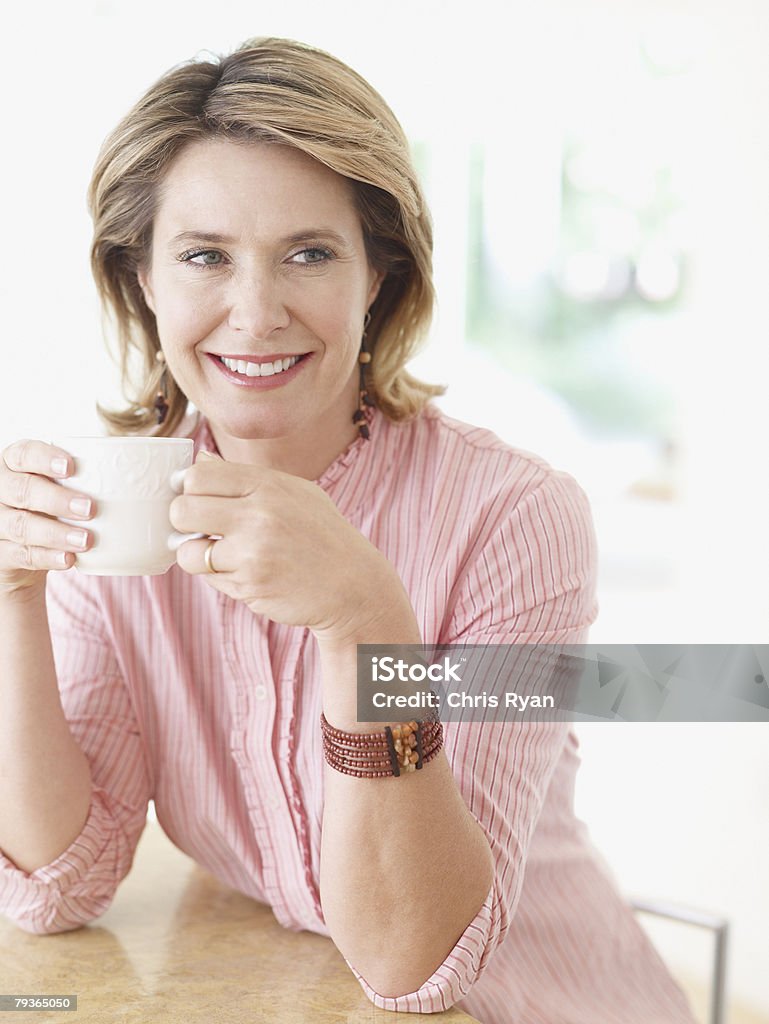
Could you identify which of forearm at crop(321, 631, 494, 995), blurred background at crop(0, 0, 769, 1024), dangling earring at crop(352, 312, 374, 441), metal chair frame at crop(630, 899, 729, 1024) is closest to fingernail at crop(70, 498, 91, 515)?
forearm at crop(321, 631, 494, 995)

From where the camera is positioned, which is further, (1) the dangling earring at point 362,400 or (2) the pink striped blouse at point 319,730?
(1) the dangling earring at point 362,400

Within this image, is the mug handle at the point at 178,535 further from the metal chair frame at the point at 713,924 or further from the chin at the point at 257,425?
the metal chair frame at the point at 713,924

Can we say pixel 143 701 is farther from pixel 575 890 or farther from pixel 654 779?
pixel 654 779

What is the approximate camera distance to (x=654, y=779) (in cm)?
318

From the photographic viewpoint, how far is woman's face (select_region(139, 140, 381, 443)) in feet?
3.45

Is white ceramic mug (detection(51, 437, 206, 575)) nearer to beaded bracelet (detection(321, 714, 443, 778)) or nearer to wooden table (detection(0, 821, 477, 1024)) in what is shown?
beaded bracelet (detection(321, 714, 443, 778))

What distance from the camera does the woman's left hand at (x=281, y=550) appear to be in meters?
0.79

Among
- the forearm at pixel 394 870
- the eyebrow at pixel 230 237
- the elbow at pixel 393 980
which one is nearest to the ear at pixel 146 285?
the eyebrow at pixel 230 237

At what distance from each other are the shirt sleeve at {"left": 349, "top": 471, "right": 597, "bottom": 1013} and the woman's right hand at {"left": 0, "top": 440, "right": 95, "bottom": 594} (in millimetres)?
393

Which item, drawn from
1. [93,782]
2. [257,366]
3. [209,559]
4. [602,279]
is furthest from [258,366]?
[602,279]

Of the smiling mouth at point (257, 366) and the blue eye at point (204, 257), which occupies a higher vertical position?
the blue eye at point (204, 257)

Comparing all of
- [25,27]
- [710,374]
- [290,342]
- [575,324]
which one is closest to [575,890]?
[290,342]

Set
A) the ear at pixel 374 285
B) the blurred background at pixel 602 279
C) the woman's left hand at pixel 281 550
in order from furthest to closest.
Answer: the blurred background at pixel 602 279 < the ear at pixel 374 285 < the woman's left hand at pixel 281 550

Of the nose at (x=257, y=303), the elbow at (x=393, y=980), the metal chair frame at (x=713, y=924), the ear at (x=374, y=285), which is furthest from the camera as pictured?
the metal chair frame at (x=713, y=924)
